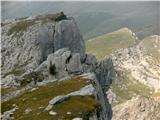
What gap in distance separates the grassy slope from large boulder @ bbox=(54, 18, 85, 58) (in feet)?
242

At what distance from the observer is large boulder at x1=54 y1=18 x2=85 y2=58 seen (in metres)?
182

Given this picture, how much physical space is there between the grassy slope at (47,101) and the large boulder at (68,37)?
7378cm

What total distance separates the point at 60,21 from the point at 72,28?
6.24m

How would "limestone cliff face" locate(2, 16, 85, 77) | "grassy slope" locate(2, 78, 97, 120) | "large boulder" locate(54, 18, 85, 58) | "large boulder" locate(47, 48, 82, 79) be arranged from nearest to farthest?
1. "grassy slope" locate(2, 78, 97, 120)
2. "large boulder" locate(47, 48, 82, 79)
3. "limestone cliff face" locate(2, 16, 85, 77)
4. "large boulder" locate(54, 18, 85, 58)

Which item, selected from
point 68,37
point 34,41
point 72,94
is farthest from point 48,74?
point 68,37

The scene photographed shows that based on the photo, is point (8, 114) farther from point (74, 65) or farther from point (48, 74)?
point (74, 65)

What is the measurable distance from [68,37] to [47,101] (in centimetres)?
10019

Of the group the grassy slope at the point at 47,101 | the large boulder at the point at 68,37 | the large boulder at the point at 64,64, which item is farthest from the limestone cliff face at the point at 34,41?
the grassy slope at the point at 47,101

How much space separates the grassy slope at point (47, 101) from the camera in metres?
77.6

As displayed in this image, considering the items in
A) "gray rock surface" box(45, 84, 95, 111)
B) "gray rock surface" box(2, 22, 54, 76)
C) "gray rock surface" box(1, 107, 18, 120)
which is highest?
"gray rock surface" box(45, 84, 95, 111)

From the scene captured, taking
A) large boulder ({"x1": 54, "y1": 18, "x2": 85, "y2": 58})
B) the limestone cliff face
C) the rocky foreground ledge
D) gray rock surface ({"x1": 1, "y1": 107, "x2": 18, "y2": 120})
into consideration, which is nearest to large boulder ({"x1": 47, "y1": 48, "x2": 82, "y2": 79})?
the rocky foreground ledge

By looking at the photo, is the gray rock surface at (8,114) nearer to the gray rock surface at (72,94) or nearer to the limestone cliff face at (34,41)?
the gray rock surface at (72,94)

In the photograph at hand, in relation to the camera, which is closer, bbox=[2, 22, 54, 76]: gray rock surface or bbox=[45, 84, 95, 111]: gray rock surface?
bbox=[45, 84, 95, 111]: gray rock surface

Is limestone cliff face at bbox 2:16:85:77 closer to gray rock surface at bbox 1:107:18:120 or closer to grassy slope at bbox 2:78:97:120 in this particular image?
grassy slope at bbox 2:78:97:120
